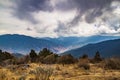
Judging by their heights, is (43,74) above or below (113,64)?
below

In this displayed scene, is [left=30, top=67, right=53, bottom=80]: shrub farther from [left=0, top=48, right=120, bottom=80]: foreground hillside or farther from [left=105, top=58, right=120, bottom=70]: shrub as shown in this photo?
[left=105, top=58, right=120, bottom=70]: shrub

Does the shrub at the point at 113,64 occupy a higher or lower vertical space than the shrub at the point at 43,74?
higher

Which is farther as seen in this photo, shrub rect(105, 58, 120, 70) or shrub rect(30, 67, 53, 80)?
shrub rect(105, 58, 120, 70)

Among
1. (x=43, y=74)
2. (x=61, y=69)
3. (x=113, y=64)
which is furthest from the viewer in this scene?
(x=113, y=64)

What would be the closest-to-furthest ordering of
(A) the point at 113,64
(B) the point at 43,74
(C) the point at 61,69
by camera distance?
1. (B) the point at 43,74
2. (C) the point at 61,69
3. (A) the point at 113,64

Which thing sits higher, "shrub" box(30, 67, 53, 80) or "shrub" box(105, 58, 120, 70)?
"shrub" box(105, 58, 120, 70)

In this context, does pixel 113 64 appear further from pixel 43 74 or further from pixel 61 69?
pixel 43 74

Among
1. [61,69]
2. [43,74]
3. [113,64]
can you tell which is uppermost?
[113,64]

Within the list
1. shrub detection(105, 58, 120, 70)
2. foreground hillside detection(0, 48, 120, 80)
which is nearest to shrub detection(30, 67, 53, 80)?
foreground hillside detection(0, 48, 120, 80)

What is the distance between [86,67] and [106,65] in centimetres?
829

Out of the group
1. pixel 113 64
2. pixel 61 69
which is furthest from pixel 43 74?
pixel 113 64

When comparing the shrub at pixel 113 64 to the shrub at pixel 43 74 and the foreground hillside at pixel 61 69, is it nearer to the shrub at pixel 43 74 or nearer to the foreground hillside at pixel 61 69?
the foreground hillside at pixel 61 69

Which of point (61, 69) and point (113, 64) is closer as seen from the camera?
point (61, 69)

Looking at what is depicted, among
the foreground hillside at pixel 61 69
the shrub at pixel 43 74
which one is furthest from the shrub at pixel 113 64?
the shrub at pixel 43 74
